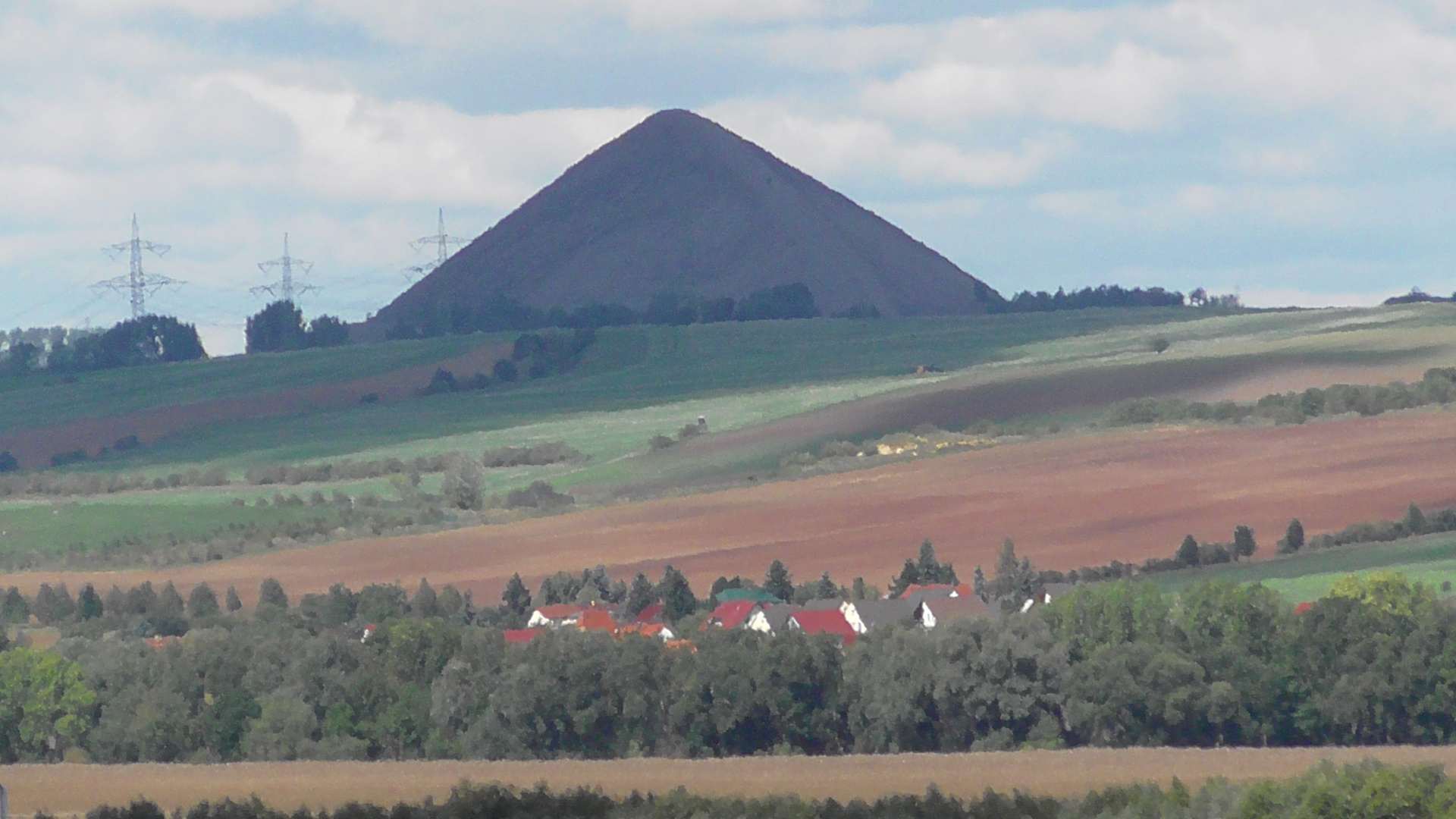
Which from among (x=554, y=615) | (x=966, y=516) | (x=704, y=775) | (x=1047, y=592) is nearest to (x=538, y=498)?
(x=966, y=516)

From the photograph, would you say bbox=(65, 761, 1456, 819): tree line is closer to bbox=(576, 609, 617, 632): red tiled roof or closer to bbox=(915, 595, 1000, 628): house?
bbox=(915, 595, 1000, 628): house

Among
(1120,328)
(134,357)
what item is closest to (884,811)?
(1120,328)

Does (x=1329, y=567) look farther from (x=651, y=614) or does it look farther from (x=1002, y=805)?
(x=1002, y=805)

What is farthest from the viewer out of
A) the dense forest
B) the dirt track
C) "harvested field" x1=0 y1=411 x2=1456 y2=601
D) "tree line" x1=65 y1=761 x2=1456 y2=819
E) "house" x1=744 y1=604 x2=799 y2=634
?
the dirt track

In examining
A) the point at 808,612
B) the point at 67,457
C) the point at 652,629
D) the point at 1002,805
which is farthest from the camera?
the point at 67,457

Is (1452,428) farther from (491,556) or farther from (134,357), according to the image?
(134,357)

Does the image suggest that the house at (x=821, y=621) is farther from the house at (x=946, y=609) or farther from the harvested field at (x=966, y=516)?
the harvested field at (x=966, y=516)

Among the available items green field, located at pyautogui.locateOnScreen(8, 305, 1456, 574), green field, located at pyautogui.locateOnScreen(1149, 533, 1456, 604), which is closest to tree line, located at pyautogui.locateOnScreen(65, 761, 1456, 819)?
green field, located at pyautogui.locateOnScreen(1149, 533, 1456, 604)

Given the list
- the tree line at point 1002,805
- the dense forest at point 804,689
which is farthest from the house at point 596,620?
the tree line at point 1002,805
